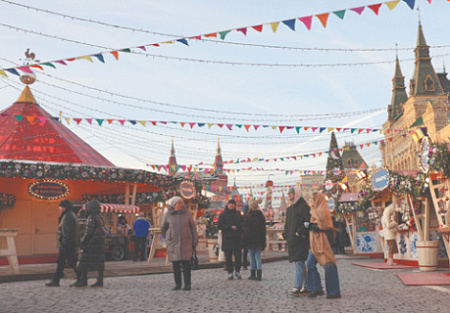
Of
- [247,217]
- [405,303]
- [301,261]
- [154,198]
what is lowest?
[405,303]

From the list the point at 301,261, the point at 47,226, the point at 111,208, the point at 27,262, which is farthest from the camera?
the point at 47,226

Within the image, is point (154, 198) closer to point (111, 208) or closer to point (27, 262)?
point (111, 208)

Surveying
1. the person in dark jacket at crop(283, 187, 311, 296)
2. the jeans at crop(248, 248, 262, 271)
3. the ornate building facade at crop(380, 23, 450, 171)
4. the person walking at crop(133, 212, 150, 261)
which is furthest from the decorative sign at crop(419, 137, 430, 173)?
the ornate building facade at crop(380, 23, 450, 171)

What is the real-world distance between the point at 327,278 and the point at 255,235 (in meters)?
3.16

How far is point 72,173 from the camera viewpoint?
18297 mm

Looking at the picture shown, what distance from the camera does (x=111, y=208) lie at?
736 inches

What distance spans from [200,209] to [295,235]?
2001cm

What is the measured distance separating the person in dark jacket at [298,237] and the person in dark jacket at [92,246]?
3.49m

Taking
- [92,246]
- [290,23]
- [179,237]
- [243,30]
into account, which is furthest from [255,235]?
[290,23]

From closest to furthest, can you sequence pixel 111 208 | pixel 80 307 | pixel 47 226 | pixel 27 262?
pixel 80 307, pixel 27 262, pixel 111 208, pixel 47 226

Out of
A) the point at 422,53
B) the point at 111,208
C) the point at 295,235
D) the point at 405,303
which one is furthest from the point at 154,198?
the point at 422,53

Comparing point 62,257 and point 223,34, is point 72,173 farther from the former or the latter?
point 223,34

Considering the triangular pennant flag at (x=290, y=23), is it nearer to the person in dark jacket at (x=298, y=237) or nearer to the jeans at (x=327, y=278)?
the person in dark jacket at (x=298, y=237)

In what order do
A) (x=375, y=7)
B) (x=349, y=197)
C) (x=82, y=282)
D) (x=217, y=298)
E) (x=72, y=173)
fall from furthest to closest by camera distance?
(x=349, y=197), (x=72, y=173), (x=82, y=282), (x=375, y=7), (x=217, y=298)
